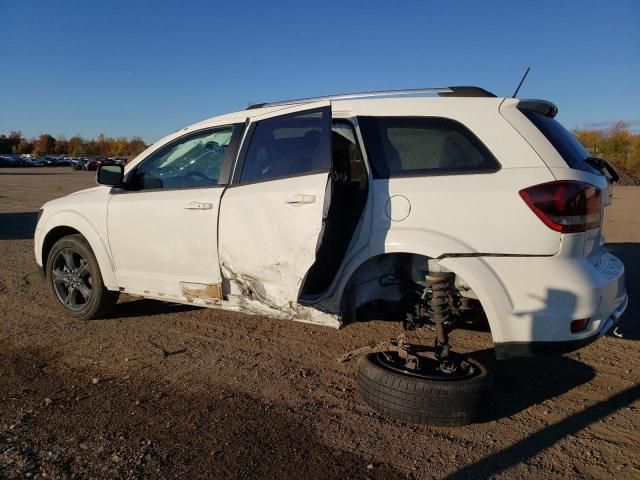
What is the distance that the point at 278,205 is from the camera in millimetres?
3604

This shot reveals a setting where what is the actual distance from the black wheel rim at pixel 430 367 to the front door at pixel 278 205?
777mm

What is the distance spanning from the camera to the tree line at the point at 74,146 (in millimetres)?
117869

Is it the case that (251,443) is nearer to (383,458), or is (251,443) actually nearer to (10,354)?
(383,458)

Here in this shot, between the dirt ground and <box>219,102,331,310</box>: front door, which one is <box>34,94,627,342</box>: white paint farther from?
the dirt ground

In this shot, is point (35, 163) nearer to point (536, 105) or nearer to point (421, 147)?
point (421, 147)

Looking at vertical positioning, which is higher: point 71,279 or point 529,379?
point 71,279

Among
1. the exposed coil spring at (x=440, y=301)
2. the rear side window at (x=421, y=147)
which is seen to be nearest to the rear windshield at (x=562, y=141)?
the rear side window at (x=421, y=147)

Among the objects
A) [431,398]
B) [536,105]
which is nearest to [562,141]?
[536,105]

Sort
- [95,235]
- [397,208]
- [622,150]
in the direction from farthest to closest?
1. [622,150]
2. [95,235]
3. [397,208]

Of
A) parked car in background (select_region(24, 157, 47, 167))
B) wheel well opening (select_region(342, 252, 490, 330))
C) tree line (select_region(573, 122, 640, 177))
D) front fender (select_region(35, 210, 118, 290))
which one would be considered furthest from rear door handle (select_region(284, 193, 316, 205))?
parked car in background (select_region(24, 157, 47, 167))

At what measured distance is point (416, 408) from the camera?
313cm

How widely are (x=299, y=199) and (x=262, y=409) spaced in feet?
4.60

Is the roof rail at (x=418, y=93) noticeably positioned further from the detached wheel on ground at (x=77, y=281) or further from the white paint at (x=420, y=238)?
the detached wheel on ground at (x=77, y=281)

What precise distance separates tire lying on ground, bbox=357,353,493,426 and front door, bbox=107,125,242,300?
5.17 ft
